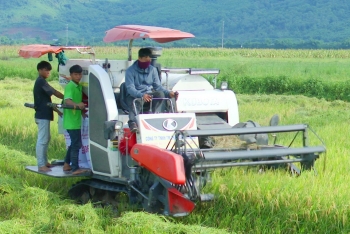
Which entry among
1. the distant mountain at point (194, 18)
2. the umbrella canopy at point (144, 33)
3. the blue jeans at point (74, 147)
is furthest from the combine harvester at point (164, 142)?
the distant mountain at point (194, 18)

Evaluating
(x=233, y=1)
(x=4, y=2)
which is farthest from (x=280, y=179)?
(x=4, y=2)

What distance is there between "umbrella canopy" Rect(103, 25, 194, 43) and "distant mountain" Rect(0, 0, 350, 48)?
117 meters

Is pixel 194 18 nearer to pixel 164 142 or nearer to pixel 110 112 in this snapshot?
pixel 110 112

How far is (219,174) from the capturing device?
7.73 m

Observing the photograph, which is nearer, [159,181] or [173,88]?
[159,181]

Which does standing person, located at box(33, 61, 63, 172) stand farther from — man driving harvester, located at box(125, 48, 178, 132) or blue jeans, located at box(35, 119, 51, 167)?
man driving harvester, located at box(125, 48, 178, 132)

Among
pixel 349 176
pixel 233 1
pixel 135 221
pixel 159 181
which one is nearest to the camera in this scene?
pixel 135 221

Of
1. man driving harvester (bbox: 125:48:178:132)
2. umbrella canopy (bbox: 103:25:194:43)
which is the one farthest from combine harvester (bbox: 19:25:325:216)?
man driving harvester (bbox: 125:48:178:132)

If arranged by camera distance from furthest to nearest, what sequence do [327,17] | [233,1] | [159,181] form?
[233,1]
[327,17]
[159,181]

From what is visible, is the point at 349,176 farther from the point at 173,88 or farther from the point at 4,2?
the point at 4,2

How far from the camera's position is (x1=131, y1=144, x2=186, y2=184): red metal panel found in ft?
20.5

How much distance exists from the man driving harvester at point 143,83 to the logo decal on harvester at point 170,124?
1.65 ft

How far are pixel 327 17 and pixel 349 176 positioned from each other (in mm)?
135093

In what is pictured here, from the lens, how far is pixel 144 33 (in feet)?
25.8
